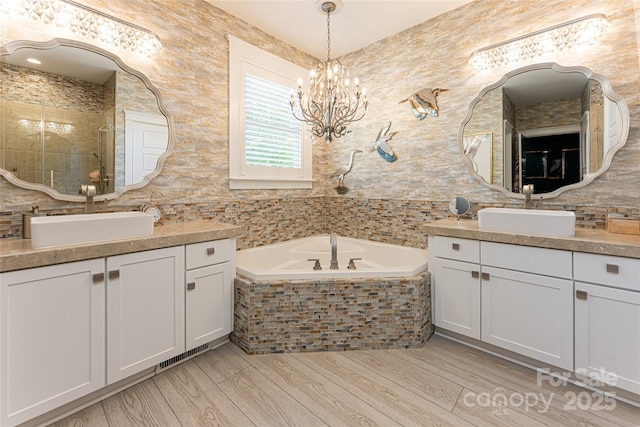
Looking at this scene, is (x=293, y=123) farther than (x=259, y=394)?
Yes

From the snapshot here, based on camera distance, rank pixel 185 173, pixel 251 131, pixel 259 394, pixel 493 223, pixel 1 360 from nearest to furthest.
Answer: pixel 1 360
pixel 259 394
pixel 493 223
pixel 185 173
pixel 251 131

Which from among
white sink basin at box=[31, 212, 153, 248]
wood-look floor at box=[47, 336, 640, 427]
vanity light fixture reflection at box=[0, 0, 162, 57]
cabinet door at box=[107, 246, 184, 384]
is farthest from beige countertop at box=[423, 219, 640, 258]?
vanity light fixture reflection at box=[0, 0, 162, 57]

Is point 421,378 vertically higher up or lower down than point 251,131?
lower down

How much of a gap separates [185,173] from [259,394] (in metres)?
1.79

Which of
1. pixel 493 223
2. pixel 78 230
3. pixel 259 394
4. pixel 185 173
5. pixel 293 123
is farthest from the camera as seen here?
pixel 293 123

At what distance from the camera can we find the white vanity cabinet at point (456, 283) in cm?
221

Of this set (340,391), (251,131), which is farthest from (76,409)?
(251,131)

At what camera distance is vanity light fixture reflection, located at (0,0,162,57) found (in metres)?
1.84

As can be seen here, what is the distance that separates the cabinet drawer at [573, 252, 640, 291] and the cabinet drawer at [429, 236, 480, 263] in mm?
560

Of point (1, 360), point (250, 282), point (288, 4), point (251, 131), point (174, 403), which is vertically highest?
point (288, 4)

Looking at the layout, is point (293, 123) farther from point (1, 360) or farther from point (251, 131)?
point (1, 360)

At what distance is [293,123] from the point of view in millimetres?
3408

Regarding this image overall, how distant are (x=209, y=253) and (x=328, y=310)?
0.97 meters

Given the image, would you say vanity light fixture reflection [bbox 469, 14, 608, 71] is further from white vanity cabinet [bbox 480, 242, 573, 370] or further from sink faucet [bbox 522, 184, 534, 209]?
white vanity cabinet [bbox 480, 242, 573, 370]
